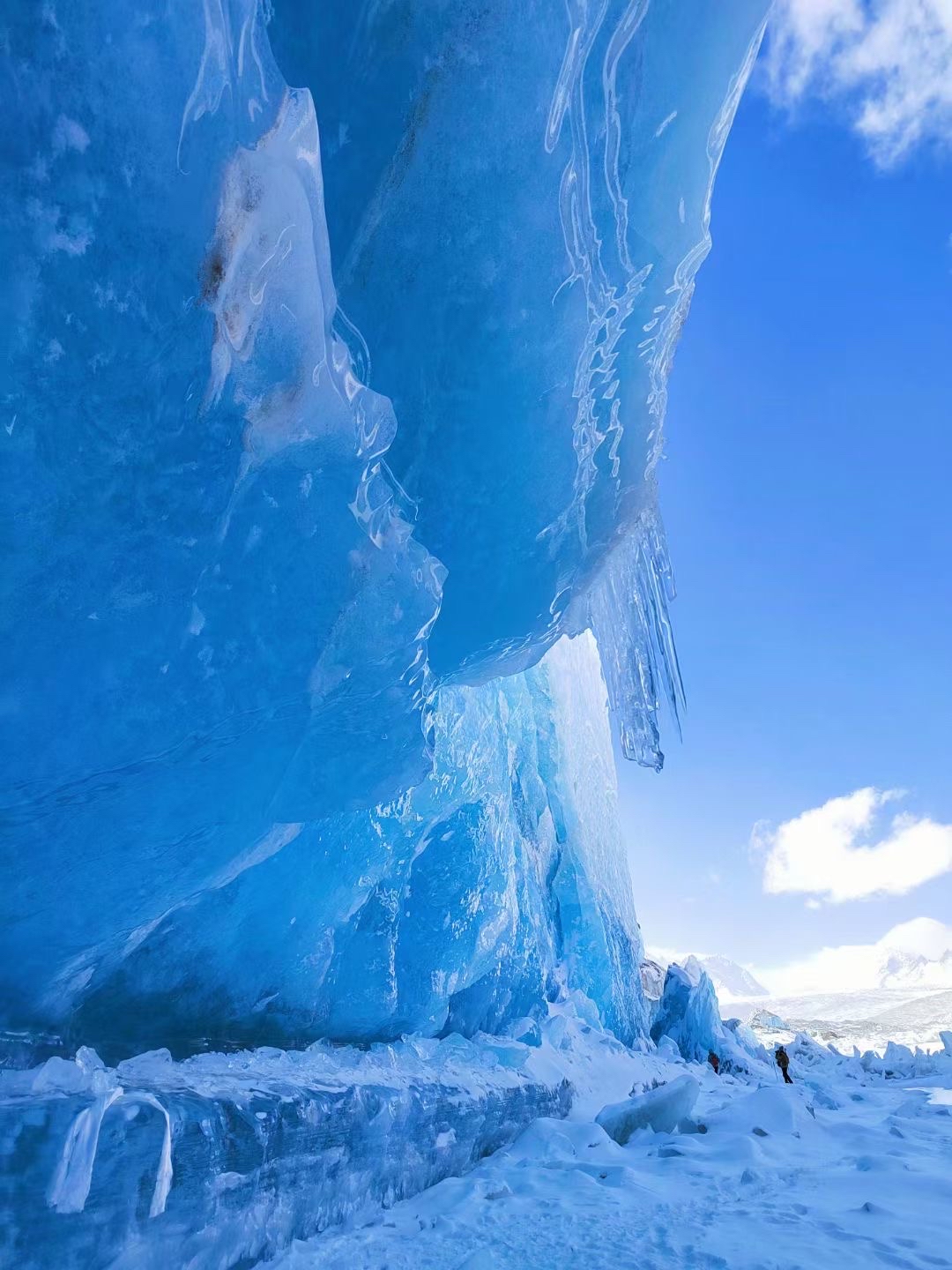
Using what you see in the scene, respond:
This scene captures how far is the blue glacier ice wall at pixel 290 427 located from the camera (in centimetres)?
159

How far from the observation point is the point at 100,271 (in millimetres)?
1575

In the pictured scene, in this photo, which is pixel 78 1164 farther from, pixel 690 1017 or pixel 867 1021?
pixel 867 1021

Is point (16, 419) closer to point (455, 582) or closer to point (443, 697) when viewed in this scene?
point (455, 582)

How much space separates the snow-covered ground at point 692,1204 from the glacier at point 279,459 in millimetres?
266

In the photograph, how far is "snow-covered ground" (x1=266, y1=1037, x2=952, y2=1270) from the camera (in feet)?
6.52

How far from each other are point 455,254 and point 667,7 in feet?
3.43

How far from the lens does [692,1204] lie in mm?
2516

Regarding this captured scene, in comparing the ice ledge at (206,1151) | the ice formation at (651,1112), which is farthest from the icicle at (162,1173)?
the ice formation at (651,1112)

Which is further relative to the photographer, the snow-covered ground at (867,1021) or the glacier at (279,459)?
the snow-covered ground at (867,1021)

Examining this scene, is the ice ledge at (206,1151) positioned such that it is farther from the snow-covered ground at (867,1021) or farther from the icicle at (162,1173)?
the snow-covered ground at (867,1021)

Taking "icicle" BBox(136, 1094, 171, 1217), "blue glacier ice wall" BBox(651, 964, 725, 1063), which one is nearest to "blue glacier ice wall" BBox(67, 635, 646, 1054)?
"icicle" BBox(136, 1094, 171, 1217)

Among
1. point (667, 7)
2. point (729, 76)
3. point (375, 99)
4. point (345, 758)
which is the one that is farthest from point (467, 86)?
point (345, 758)

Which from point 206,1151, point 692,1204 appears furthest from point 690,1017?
point 206,1151

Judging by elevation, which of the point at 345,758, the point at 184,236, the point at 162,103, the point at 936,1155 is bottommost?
the point at 936,1155
